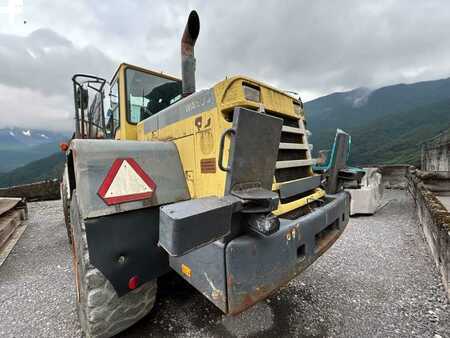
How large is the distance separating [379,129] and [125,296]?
7181 centimetres

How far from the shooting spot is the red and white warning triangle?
65.6 inches

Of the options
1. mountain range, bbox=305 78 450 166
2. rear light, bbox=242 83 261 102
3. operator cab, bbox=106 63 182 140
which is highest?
mountain range, bbox=305 78 450 166

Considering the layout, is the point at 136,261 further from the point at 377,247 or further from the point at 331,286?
the point at 377,247

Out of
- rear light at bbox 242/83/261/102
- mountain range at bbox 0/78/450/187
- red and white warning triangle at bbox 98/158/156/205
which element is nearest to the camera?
red and white warning triangle at bbox 98/158/156/205

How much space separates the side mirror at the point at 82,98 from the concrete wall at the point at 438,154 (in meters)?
12.6

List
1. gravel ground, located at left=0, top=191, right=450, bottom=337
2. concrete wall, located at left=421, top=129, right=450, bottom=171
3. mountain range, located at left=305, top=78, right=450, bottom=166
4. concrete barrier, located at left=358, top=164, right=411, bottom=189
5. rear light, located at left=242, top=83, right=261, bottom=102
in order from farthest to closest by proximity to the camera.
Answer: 1. mountain range, located at left=305, top=78, right=450, bottom=166
2. concrete wall, located at left=421, top=129, right=450, bottom=171
3. concrete barrier, located at left=358, top=164, right=411, bottom=189
4. gravel ground, located at left=0, top=191, right=450, bottom=337
5. rear light, located at left=242, top=83, right=261, bottom=102

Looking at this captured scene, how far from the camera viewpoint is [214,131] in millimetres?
1789

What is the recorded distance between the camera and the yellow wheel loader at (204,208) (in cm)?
138

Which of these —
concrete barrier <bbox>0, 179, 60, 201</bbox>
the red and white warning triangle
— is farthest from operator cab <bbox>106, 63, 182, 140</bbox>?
concrete barrier <bbox>0, 179, 60, 201</bbox>

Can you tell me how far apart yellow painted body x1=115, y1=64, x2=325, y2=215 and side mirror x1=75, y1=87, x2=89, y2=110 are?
6.64 ft

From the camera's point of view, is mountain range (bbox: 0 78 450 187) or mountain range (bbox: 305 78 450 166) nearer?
mountain range (bbox: 0 78 450 187)

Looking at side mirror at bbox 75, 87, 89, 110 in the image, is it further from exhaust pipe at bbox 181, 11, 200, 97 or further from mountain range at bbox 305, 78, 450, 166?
mountain range at bbox 305, 78, 450, 166

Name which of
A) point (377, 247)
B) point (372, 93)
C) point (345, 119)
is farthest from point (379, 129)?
point (372, 93)

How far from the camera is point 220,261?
1.42m
